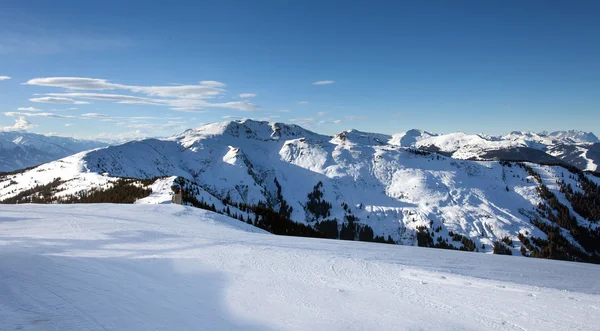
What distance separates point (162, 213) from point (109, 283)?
1415 centimetres

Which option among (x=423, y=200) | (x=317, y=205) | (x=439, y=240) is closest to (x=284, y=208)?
(x=317, y=205)

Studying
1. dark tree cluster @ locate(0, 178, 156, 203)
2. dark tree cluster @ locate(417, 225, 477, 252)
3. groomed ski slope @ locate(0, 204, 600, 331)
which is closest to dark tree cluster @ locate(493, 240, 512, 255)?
dark tree cluster @ locate(417, 225, 477, 252)

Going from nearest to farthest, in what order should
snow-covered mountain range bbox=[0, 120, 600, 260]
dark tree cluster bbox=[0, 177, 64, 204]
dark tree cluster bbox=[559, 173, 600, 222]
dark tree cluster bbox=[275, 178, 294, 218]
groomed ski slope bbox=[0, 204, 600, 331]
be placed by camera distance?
groomed ski slope bbox=[0, 204, 600, 331] → dark tree cluster bbox=[0, 177, 64, 204] → snow-covered mountain range bbox=[0, 120, 600, 260] → dark tree cluster bbox=[559, 173, 600, 222] → dark tree cluster bbox=[275, 178, 294, 218]

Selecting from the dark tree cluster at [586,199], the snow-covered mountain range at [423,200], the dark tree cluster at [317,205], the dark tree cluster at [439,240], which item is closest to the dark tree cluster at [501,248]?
the snow-covered mountain range at [423,200]

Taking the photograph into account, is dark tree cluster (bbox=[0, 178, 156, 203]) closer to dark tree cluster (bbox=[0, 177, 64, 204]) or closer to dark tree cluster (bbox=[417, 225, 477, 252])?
dark tree cluster (bbox=[0, 177, 64, 204])

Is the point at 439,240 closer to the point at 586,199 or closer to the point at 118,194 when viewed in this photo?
the point at 586,199

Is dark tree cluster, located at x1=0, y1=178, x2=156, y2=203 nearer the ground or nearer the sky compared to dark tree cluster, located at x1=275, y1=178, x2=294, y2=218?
nearer the sky

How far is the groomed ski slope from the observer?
584cm

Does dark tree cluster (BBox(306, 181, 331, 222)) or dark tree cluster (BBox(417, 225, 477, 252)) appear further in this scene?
dark tree cluster (BBox(306, 181, 331, 222))

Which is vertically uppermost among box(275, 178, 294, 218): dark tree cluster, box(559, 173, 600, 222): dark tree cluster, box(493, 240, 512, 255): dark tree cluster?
box(559, 173, 600, 222): dark tree cluster

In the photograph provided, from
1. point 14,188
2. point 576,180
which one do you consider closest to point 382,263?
point 14,188

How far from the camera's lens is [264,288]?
7645 millimetres

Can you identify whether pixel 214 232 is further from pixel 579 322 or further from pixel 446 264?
pixel 579 322

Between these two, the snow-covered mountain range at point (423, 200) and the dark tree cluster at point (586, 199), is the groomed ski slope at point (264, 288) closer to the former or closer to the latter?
the snow-covered mountain range at point (423, 200)
